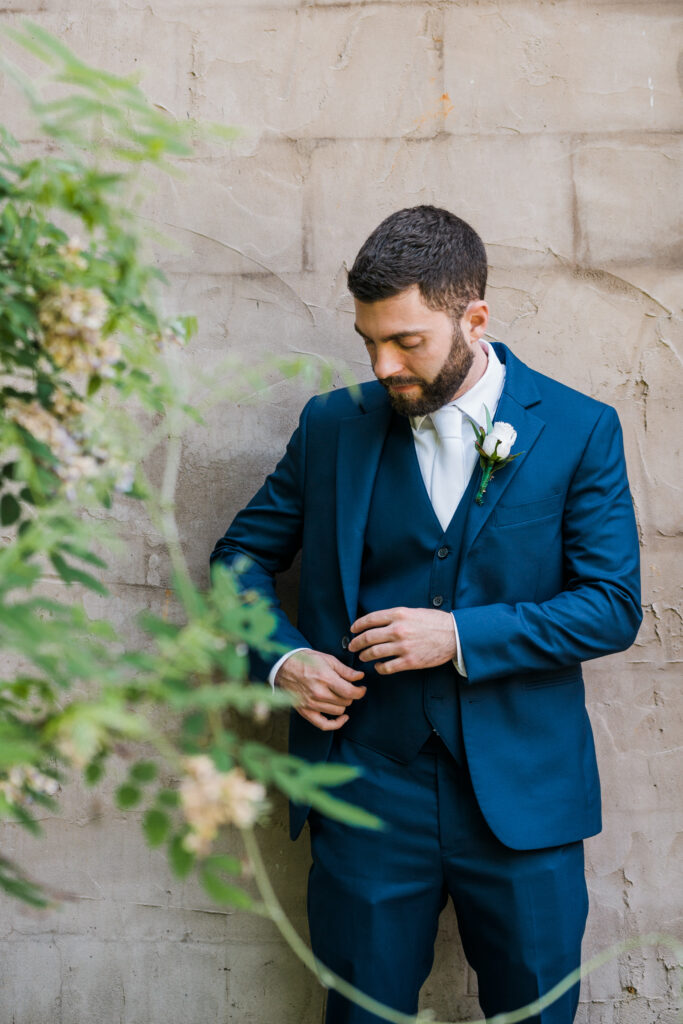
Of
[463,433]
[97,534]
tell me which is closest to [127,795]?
[97,534]

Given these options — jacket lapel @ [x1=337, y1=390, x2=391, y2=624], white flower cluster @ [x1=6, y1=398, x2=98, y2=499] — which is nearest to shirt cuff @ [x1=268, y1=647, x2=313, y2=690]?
jacket lapel @ [x1=337, y1=390, x2=391, y2=624]

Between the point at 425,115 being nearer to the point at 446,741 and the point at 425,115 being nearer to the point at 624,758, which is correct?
the point at 446,741

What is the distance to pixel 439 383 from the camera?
5.83ft

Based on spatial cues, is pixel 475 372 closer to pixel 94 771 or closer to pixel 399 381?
pixel 399 381

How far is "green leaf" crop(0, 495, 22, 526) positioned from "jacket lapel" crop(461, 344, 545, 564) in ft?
2.93

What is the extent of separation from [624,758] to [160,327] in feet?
5.60

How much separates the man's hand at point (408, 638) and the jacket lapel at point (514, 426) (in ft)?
0.51

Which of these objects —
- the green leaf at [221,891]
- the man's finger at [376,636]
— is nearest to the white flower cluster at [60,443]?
the green leaf at [221,891]

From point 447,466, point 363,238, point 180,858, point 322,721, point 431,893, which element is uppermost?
point 363,238

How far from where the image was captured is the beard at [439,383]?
5.82 ft

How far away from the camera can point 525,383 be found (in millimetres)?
1854

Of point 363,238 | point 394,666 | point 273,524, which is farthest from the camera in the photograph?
point 363,238

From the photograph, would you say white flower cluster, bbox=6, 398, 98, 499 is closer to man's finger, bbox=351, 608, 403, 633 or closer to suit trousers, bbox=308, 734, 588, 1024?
man's finger, bbox=351, 608, 403, 633

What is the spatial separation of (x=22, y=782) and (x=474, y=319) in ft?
4.03
